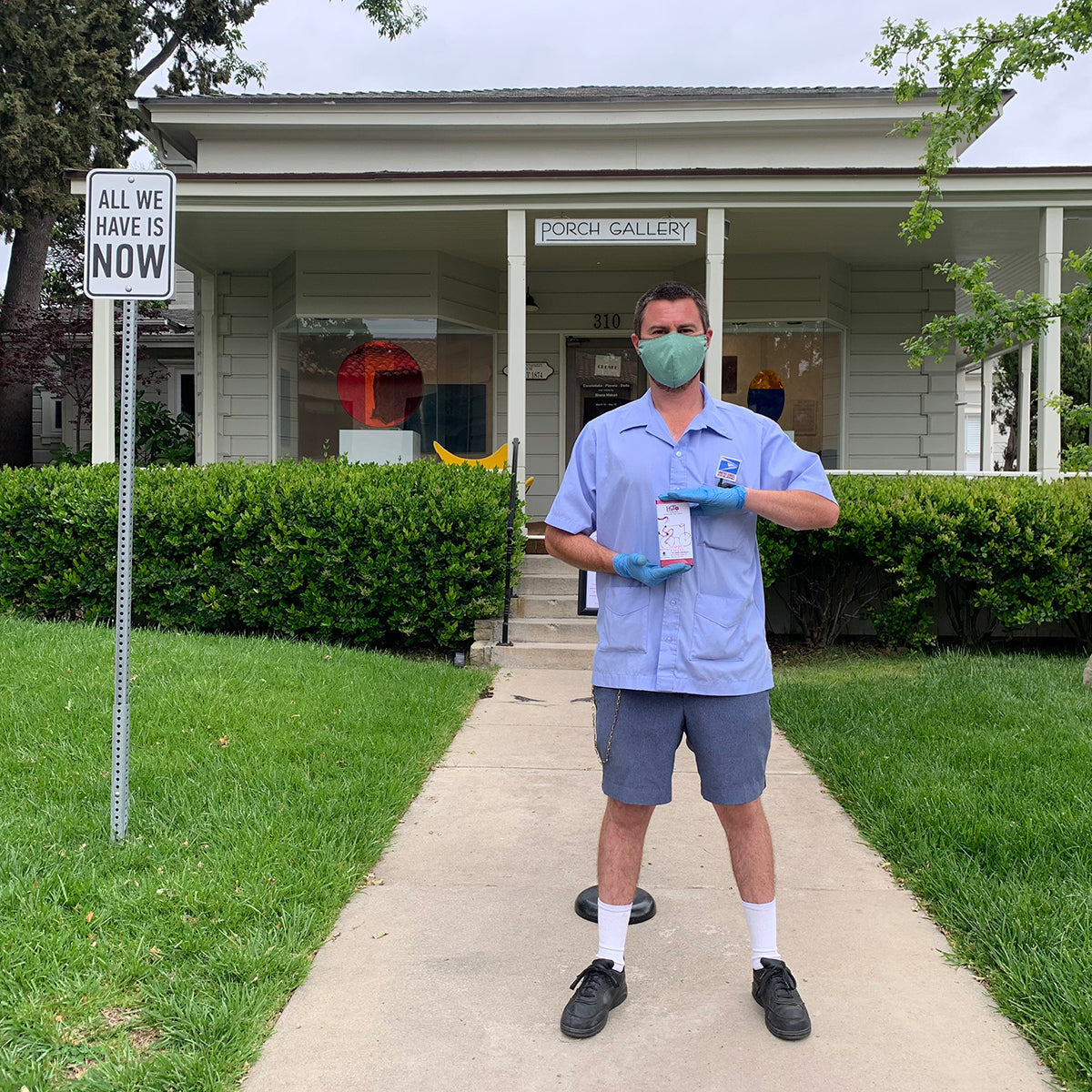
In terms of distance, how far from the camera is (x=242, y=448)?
1261 cm

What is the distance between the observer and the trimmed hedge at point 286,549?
Answer: 7.92 metres

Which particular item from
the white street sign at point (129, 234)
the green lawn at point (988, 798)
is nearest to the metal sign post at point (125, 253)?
the white street sign at point (129, 234)

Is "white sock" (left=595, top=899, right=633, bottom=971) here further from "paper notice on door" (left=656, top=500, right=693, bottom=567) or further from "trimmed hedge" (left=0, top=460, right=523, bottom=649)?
"trimmed hedge" (left=0, top=460, right=523, bottom=649)

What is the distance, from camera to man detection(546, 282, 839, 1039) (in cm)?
275

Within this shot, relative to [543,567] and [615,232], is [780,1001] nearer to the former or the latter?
[543,567]

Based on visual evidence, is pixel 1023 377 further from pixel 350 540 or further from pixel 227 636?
pixel 227 636

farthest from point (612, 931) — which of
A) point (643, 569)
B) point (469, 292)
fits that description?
point (469, 292)

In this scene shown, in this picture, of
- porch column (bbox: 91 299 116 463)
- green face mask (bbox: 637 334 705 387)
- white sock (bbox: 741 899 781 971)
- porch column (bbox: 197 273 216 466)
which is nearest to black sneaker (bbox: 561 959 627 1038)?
white sock (bbox: 741 899 781 971)

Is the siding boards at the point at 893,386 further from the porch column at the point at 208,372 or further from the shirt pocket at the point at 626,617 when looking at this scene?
the shirt pocket at the point at 626,617

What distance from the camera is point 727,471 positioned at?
279 cm

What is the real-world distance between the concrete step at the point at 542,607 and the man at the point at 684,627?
572cm

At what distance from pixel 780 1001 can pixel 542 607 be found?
6062 mm

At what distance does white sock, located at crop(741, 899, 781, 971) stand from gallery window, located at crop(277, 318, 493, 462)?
9.18m

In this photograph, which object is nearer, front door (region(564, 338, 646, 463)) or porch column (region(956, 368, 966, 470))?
porch column (region(956, 368, 966, 470))
